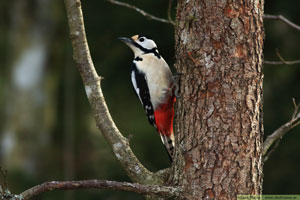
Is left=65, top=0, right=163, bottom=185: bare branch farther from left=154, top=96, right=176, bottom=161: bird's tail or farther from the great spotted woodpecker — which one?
left=154, top=96, right=176, bottom=161: bird's tail

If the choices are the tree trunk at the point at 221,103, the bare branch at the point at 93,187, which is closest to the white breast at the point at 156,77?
the tree trunk at the point at 221,103

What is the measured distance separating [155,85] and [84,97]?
139 inches

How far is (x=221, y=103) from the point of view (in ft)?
9.21

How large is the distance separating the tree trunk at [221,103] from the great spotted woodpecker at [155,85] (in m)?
1.48

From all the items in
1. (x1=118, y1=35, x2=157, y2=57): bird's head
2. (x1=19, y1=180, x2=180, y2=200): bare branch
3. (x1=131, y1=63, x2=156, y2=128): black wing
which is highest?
(x1=118, y1=35, x2=157, y2=57): bird's head

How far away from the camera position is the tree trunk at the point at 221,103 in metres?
2.76

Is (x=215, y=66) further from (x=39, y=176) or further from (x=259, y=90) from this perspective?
(x=39, y=176)

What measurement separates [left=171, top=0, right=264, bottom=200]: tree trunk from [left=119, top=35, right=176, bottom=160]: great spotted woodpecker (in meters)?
1.48

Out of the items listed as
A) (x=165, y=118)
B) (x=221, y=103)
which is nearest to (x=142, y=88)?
(x=165, y=118)

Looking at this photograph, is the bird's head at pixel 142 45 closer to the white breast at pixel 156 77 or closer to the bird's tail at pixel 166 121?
the white breast at pixel 156 77

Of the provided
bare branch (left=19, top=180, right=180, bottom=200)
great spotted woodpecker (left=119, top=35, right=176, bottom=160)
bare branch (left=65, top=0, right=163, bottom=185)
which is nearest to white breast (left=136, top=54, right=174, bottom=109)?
great spotted woodpecker (left=119, top=35, right=176, bottom=160)

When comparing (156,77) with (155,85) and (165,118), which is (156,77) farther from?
(165,118)

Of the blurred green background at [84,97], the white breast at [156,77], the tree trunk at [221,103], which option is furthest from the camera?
the blurred green background at [84,97]

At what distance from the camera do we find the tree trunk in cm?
276
